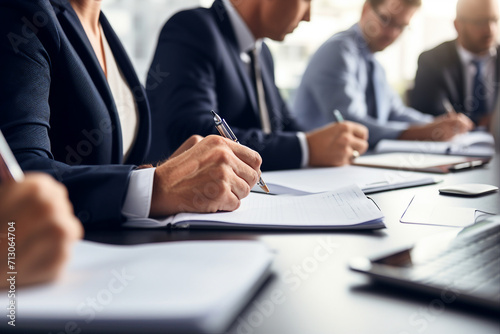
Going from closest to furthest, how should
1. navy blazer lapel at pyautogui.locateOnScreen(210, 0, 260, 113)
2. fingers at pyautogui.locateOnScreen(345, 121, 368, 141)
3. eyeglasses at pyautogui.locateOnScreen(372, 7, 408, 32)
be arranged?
fingers at pyautogui.locateOnScreen(345, 121, 368, 141)
navy blazer lapel at pyautogui.locateOnScreen(210, 0, 260, 113)
eyeglasses at pyautogui.locateOnScreen(372, 7, 408, 32)

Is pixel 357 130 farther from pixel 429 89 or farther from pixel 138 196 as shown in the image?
pixel 429 89

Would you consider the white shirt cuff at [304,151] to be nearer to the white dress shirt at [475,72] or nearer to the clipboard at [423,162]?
the clipboard at [423,162]

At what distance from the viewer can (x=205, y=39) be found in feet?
4.41

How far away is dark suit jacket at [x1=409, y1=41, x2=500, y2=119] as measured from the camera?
276 centimetres

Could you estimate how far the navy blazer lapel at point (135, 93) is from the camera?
3.56ft

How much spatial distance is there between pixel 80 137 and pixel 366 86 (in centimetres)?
169

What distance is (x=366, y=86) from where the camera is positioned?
228 centimetres

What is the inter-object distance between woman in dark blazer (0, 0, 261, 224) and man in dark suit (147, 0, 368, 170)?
0.32 meters

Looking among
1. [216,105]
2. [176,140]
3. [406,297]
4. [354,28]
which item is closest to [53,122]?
[176,140]

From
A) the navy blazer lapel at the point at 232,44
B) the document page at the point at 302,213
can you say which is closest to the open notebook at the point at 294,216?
the document page at the point at 302,213

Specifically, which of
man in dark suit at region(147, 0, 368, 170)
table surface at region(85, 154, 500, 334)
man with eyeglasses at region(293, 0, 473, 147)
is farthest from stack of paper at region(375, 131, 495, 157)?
table surface at region(85, 154, 500, 334)

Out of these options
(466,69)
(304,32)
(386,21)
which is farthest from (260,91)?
(304,32)

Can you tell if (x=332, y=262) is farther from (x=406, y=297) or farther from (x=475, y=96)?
(x=475, y=96)

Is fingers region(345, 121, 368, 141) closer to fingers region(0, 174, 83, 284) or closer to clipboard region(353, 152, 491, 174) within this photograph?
clipboard region(353, 152, 491, 174)
